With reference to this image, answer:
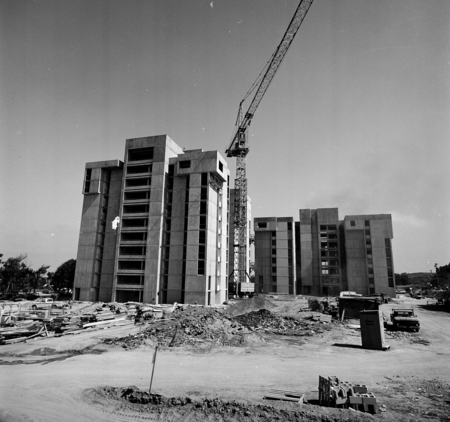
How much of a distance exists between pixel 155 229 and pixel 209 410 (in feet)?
151

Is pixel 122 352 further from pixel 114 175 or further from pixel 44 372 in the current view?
pixel 114 175

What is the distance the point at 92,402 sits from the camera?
34.7 ft

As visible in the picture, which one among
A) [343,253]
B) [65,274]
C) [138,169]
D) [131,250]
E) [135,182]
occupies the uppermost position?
[138,169]

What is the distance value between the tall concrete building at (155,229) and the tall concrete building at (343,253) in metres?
36.0

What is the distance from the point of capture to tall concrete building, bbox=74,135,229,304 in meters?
52.9

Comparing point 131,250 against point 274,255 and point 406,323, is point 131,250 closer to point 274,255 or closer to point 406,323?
point 406,323

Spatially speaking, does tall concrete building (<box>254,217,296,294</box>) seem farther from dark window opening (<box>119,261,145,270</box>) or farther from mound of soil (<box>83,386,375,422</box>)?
mound of soil (<box>83,386,375,422</box>)

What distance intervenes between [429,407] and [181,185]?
164ft

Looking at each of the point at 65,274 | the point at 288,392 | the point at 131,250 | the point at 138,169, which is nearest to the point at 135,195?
the point at 138,169

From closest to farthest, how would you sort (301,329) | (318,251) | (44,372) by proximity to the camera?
(44,372), (301,329), (318,251)

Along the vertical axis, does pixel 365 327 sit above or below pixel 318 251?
below

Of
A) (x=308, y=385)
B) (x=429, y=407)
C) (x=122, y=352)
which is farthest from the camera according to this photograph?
(x=122, y=352)

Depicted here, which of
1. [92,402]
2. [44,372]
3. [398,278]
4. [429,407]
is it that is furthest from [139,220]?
[398,278]

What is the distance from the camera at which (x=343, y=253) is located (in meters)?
87.5
